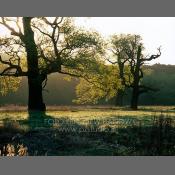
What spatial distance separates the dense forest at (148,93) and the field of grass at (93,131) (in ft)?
1.10

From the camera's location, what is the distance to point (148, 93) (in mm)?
21344

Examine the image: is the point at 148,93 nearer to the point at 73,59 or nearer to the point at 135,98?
the point at 135,98

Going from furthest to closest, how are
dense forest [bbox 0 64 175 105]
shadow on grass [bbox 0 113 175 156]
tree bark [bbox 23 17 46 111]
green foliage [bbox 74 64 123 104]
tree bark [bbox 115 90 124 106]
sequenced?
green foliage [bbox 74 64 123 104], tree bark [bbox 115 90 124 106], tree bark [bbox 23 17 46 111], dense forest [bbox 0 64 175 105], shadow on grass [bbox 0 113 175 156]

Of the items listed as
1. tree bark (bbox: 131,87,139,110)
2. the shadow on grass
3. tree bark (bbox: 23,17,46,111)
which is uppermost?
tree bark (bbox: 23,17,46,111)

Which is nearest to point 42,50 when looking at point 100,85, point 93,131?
point 100,85

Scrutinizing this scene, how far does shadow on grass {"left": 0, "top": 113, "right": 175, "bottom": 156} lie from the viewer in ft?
60.0

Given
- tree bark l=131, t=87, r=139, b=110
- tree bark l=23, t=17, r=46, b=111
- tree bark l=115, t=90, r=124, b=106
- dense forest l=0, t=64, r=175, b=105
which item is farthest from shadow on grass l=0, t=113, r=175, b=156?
tree bark l=115, t=90, r=124, b=106

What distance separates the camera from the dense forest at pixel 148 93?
2088cm

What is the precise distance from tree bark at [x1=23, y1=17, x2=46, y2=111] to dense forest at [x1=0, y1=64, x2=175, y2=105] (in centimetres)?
33

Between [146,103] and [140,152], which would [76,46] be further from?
[140,152]

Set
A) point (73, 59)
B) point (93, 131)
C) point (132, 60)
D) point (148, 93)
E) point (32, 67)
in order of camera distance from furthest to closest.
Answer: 1. point (73, 59)
2. point (32, 67)
3. point (132, 60)
4. point (148, 93)
5. point (93, 131)

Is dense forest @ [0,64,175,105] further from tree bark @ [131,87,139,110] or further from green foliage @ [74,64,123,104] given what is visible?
green foliage @ [74,64,123,104]

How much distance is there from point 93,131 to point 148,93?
3193 millimetres
